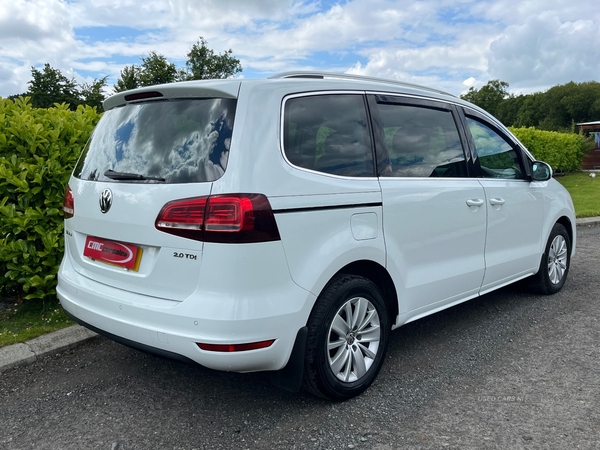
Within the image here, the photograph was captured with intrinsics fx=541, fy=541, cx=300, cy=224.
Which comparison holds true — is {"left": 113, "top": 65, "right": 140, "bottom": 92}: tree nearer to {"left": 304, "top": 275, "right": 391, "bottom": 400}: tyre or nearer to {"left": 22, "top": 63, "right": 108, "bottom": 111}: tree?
{"left": 22, "top": 63, "right": 108, "bottom": 111}: tree

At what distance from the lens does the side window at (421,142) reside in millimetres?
3484

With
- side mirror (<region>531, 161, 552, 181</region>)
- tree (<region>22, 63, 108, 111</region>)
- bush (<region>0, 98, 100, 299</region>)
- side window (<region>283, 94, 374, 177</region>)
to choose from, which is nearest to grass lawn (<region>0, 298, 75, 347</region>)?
bush (<region>0, 98, 100, 299</region>)

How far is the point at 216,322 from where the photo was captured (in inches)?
99.7

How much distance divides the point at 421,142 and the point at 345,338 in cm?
148

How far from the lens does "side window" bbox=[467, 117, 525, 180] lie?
4.29m

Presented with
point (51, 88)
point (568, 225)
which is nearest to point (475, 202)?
point (568, 225)

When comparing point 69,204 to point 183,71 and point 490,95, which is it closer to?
point 183,71

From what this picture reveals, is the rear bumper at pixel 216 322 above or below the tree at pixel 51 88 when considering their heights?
below

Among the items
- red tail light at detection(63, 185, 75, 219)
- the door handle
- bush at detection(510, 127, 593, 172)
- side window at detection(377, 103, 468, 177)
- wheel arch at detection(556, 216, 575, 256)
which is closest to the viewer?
red tail light at detection(63, 185, 75, 219)

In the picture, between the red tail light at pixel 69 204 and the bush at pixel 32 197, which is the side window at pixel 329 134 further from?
the bush at pixel 32 197

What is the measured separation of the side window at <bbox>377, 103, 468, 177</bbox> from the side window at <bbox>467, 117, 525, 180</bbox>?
0.97 ft

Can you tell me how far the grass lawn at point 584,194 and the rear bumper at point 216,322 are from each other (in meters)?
9.80

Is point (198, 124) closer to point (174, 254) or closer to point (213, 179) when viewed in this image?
point (213, 179)

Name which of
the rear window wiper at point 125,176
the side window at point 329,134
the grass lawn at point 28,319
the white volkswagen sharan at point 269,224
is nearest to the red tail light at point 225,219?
the white volkswagen sharan at point 269,224
